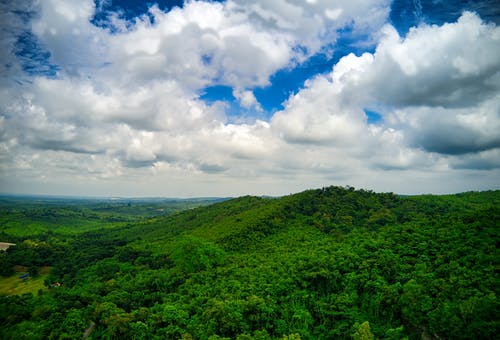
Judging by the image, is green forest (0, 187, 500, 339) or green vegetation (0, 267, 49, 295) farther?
green vegetation (0, 267, 49, 295)

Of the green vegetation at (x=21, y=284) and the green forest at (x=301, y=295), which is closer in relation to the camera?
the green forest at (x=301, y=295)

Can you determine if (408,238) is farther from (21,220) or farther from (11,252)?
(21,220)

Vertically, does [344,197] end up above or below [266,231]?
above

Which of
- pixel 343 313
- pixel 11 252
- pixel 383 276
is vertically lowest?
pixel 11 252

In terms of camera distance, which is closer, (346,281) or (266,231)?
(346,281)

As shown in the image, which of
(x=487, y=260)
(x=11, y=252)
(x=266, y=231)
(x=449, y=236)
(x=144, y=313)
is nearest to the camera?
(x=487, y=260)

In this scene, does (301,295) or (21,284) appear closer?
(301,295)

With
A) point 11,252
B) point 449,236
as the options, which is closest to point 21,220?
point 11,252

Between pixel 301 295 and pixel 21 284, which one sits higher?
pixel 301 295

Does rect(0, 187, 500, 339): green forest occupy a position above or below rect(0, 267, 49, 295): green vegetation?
above

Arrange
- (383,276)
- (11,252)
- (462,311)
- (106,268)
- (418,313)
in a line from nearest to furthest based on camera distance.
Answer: (462,311) → (418,313) → (383,276) → (106,268) → (11,252)

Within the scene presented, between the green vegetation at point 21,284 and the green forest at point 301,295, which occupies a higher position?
the green forest at point 301,295
